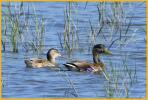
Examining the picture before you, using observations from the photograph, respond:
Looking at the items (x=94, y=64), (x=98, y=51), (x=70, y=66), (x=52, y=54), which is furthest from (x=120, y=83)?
(x=52, y=54)

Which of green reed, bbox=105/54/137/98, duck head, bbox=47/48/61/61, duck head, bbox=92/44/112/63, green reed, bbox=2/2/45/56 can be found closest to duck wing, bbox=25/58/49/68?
duck head, bbox=47/48/61/61

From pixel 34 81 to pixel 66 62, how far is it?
1502 mm

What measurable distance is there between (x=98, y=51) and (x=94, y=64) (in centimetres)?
29

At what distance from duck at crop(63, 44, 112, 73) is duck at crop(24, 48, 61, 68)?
47 centimetres

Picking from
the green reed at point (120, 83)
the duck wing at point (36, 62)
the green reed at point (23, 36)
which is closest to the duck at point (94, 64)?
the duck wing at point (36, 62)

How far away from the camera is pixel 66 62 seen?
571 inches

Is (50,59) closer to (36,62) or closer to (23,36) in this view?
(23,36)

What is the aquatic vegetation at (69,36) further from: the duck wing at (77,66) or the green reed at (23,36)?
A: the duck wing at (77,66)

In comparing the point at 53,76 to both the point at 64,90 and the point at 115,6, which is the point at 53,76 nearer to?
the point at 64,90

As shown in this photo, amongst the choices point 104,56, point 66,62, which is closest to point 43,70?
point 66,62

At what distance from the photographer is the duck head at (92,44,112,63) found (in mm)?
14602

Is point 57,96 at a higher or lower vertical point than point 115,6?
lower

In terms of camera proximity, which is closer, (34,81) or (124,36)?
(34,81)

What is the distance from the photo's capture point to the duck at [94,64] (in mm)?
13906
